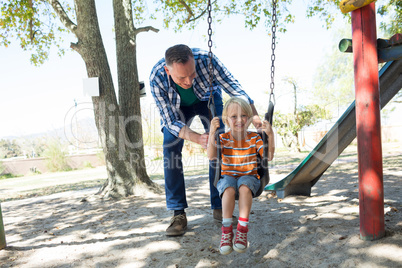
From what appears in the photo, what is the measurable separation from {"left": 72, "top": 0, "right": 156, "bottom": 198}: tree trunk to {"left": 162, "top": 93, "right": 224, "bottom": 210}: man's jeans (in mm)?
2222

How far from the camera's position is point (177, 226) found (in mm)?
2545

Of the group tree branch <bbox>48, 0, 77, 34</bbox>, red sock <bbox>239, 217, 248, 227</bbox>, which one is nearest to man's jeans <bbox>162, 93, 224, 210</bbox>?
red sock <bbox>239, 217, 248, 227</bbox>

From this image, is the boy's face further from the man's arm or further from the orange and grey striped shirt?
the man's arm

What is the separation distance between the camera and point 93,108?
4742mm

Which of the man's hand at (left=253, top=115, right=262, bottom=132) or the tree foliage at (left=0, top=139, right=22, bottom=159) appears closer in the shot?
the man's hand at (left=253, top=115, right=262, bottom=132)

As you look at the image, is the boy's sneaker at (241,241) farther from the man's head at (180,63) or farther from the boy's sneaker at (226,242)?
the man's head at (180,63)

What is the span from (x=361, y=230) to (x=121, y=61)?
3.88m

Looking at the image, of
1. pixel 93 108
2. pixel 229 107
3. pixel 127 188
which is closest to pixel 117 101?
pixel 93 108

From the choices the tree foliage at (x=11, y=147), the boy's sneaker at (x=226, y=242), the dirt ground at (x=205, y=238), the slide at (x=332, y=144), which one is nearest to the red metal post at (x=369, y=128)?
the dirt ground at (x=205, y=238)

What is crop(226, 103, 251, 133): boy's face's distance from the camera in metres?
2.23

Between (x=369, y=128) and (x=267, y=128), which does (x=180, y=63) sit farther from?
(x=369, y=128)

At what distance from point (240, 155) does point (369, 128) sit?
0.81 meters

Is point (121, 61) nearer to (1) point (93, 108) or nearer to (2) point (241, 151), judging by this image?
(1) point (93, 108)

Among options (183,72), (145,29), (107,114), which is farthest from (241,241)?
(145,29)
